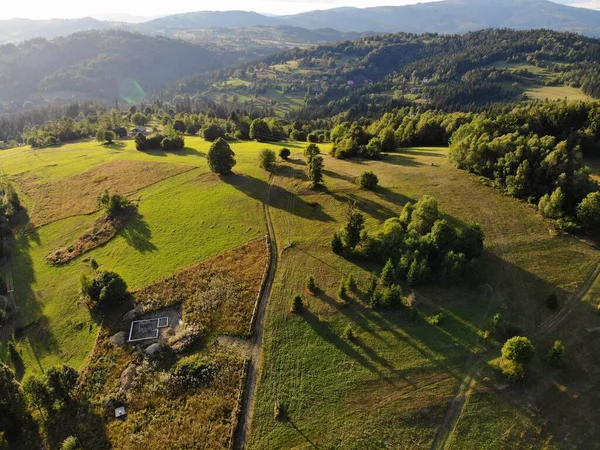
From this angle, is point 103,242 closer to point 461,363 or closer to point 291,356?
point 291,356

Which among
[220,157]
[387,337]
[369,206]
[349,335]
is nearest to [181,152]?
[220,157]

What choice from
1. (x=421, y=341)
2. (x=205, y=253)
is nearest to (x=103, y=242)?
(x=205, y=253)

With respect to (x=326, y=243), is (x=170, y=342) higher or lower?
lower

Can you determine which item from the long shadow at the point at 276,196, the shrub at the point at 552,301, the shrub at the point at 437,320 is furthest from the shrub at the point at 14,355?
the shrub at the point at 552,301

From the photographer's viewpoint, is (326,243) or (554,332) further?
(326,243)

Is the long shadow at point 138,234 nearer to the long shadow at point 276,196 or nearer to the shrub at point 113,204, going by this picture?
the shrub at point 113,204

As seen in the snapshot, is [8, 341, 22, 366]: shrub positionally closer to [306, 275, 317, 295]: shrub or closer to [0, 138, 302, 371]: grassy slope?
[0, 138, 302, 371]: grassy slope

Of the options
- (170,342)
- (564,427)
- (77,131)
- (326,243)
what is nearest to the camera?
(564,427)

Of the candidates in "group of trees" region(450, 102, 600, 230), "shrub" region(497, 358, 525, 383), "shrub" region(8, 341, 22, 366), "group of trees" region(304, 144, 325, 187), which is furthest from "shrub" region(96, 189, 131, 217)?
→ "group of trees" region(450, 102, 600, 230)

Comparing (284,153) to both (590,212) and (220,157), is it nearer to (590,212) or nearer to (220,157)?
(220,157)
